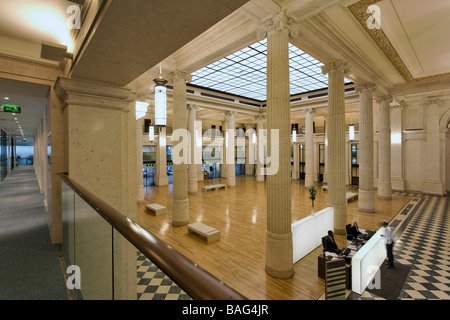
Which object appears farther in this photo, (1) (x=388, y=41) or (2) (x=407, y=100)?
(2) (x=407, y=100)

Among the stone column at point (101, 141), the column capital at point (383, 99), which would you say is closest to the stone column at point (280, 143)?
the stone column at point (101, 141)

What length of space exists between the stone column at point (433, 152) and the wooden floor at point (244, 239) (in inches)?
117

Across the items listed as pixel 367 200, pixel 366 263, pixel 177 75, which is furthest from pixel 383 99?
pixel 177 75

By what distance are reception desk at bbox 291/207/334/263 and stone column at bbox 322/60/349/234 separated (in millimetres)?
435

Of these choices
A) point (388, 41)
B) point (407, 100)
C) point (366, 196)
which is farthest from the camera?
point (407, 100)

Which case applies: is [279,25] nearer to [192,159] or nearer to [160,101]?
[160,101]

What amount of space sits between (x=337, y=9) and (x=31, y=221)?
30.7 ft

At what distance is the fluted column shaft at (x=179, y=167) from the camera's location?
842 cm

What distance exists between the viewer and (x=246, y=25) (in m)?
5.93

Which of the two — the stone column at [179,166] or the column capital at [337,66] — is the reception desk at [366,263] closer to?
the column capital at [337,66]

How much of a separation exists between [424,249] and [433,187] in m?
10.7

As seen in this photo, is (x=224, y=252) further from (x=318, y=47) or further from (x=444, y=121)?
(x=444, y=121)

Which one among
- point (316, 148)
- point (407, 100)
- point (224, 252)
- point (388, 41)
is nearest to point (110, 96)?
point (224, 252)

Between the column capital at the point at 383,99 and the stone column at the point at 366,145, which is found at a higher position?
the column capital at the point at 383,99
